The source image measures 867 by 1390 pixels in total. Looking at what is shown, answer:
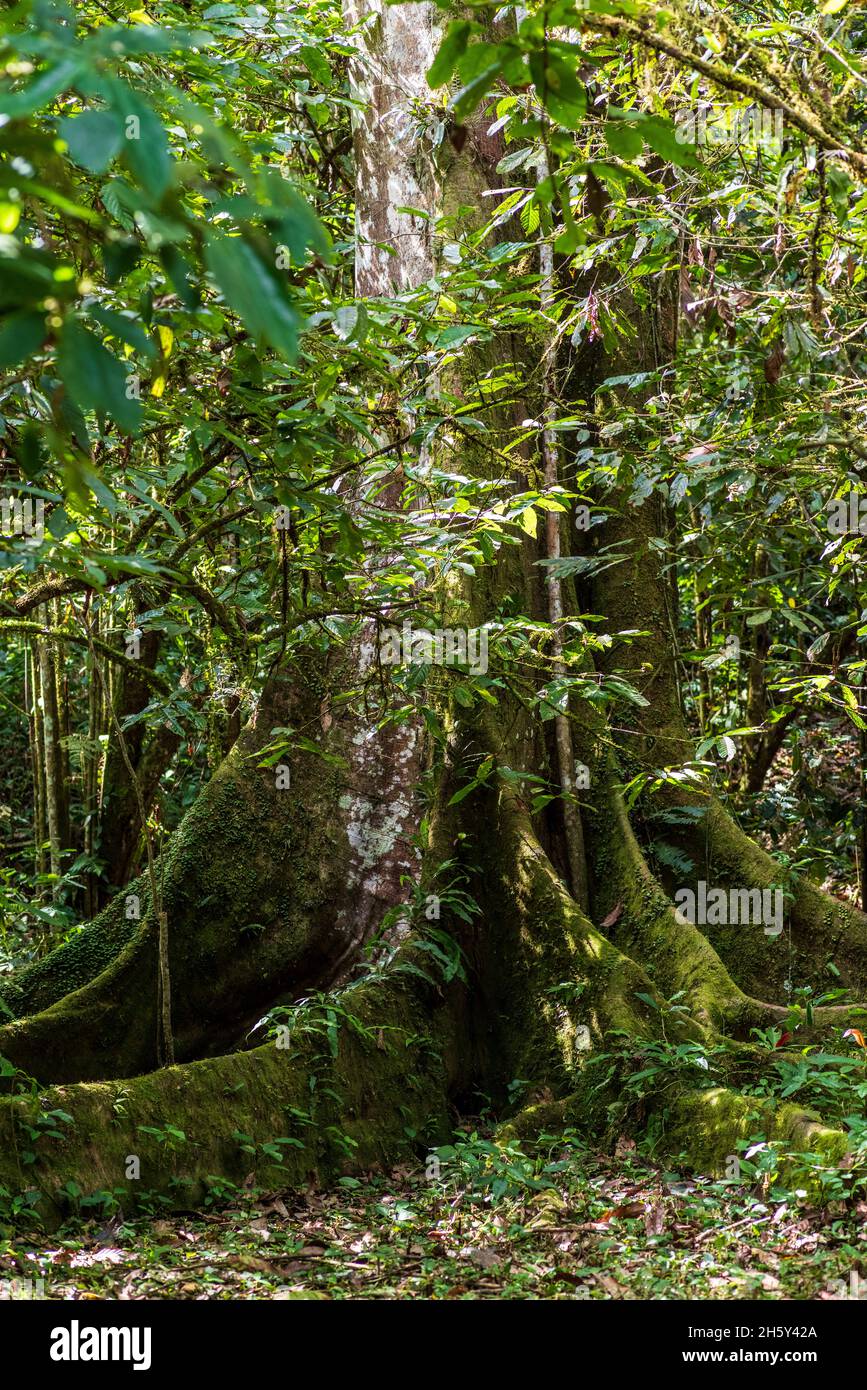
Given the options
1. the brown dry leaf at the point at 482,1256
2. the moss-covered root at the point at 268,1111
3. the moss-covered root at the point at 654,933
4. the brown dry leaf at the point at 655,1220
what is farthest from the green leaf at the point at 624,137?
the moss-covered root at the point at 654,933

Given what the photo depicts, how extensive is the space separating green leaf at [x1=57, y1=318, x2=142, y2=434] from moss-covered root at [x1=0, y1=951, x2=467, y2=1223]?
285cm

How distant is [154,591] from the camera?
4027 millimetres

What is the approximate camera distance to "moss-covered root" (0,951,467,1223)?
11.7 ft

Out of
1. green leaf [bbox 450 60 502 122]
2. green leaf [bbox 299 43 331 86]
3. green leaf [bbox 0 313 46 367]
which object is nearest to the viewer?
green leaf [bbox 0 313 46 367]

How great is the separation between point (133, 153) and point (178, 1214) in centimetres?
340

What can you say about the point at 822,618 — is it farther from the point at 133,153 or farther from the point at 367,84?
the point at 133,153

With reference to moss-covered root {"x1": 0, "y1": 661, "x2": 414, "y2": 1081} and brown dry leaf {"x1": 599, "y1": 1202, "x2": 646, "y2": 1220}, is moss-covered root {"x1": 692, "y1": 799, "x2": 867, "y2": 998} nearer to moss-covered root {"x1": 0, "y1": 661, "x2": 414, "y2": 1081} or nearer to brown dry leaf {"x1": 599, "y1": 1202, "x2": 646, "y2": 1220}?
moss-covered root {"x1": 0, "y1": 661, "x2": 414, "y2": 1081}

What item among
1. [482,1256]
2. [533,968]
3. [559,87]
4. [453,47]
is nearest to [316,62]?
[453,47]

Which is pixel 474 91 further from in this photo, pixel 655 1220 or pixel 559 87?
pixel 655 1220

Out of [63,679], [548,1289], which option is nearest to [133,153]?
[548,1289]

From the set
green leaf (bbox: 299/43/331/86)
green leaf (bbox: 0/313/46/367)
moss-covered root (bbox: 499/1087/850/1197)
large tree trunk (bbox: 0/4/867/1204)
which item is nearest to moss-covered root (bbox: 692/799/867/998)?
large tree trunk (bbox: 0/4/867/1204)

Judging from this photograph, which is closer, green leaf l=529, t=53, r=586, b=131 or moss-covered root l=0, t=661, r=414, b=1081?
green leaf l=529, t=53, r=586, b=131

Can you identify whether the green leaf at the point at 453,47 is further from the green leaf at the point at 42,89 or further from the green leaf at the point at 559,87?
the green leaf at the point at 42,89

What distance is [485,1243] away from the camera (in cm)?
339
